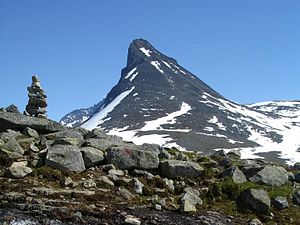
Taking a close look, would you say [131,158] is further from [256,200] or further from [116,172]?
[256,200]

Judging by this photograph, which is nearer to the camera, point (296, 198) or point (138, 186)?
point (138, 186)

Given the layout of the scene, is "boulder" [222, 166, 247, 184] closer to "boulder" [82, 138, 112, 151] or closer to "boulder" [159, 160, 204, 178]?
"boulder" [159, 160, 204, 178]

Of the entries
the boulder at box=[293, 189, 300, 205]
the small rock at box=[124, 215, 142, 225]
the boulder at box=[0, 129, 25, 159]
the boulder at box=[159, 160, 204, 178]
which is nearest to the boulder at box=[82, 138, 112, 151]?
the boulder at box=[0, 129, 25, 159]

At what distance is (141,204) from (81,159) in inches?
202

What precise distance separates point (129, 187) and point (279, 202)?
7.52m

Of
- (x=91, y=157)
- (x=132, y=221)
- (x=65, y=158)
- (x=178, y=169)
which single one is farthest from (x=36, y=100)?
(x=132, y=221)

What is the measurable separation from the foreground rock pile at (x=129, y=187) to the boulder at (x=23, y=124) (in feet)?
11.2

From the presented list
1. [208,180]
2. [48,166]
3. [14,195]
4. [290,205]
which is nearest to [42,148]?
[48,166]

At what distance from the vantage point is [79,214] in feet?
55.4

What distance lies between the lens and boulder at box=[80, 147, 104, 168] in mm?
23594

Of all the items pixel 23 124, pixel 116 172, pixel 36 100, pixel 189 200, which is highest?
pixel 36 100

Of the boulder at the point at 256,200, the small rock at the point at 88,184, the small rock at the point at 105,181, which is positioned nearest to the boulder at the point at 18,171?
the small rock at the point at 88,184

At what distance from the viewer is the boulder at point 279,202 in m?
21.9

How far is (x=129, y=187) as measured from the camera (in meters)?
21.8
